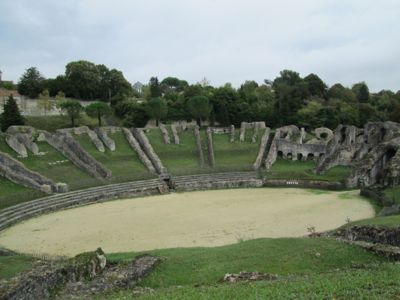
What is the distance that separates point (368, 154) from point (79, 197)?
26.0 metres

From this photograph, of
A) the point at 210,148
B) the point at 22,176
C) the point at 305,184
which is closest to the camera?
the point at 22,176

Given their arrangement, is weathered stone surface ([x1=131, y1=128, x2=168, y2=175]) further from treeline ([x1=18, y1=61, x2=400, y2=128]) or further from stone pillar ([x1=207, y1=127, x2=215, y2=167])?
treeline ([x1=18, y1=61, x2=400, y2=128])

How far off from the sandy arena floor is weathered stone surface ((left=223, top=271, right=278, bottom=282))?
312 inches

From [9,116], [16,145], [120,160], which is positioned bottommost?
[120,160]

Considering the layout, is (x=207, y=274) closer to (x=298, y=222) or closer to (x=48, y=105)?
(x=298, y=222)

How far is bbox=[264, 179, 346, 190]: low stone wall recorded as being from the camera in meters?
38.1

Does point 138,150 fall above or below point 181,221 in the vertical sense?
above

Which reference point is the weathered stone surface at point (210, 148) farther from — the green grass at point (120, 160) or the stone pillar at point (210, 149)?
the green grass at point (120, 160)

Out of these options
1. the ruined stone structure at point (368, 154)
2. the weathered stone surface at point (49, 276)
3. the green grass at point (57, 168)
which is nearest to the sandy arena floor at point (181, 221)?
the ruined stone structure at point (368, 154)

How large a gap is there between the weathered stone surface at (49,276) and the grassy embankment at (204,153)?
26702 millimetres

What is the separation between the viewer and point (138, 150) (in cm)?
4659

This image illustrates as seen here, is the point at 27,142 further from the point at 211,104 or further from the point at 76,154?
the point at 211,104

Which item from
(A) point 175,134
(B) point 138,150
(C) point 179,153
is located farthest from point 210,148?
(B) point 138,150

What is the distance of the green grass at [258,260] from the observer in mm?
14977
